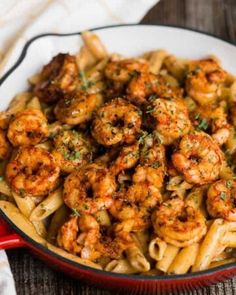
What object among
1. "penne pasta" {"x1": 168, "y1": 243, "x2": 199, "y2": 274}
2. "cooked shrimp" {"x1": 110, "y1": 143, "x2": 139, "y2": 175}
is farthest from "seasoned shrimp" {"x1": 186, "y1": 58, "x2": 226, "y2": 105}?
"penne pasta" {"x1": 168, "y1": 243, "x2": 199, "y2": 274}

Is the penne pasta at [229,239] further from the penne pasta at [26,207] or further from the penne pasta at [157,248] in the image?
the penne pasta at [26,207]

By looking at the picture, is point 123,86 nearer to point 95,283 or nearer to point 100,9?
point 100,9

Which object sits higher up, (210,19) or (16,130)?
(16,130)

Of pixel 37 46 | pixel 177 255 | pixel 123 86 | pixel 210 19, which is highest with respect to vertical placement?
pixel 37 46

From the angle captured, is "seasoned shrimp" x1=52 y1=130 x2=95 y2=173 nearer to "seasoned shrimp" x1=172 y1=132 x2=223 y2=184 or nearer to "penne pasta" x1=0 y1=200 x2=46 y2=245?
"penne pasta" x1=0 y1=200 x2=46 y2=245

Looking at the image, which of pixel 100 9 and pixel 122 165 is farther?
pixel 100 9

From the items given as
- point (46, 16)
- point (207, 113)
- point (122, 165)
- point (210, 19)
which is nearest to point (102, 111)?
point (122, 165)

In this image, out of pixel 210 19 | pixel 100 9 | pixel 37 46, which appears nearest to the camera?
pixel 37 46
